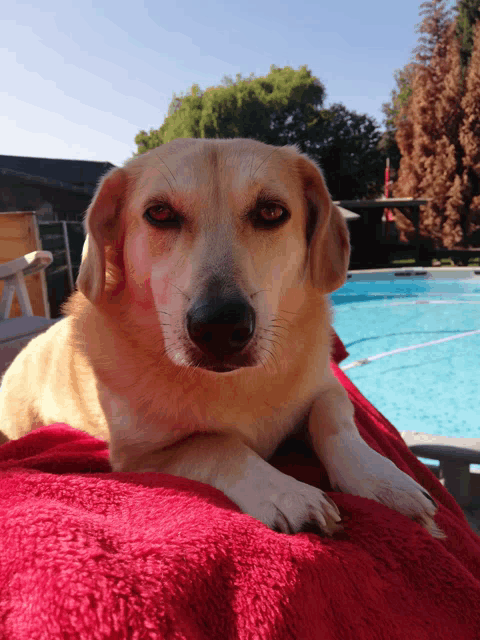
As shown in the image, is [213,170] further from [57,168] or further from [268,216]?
[57,168]

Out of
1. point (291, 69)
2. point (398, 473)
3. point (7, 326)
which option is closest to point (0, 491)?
point (398, 473)

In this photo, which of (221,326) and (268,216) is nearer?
(221,326)

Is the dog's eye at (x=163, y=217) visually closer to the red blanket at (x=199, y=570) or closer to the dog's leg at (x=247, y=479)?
the dog's leg at (x=247, y=479)

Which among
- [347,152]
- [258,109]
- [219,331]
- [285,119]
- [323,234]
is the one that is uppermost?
[258,109]

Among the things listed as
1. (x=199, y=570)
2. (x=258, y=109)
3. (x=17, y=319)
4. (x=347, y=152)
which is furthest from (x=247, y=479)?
(x=258, y=109)

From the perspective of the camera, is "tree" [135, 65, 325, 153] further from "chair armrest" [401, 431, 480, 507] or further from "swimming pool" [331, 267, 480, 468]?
"chair armrest" [401, 431, 480, 507]

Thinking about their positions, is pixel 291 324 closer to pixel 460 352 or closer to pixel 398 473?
pixel 398 473

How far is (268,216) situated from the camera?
1867mm

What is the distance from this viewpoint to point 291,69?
3497 cm

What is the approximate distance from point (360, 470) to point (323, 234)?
103cm

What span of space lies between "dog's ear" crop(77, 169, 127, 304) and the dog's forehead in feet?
0.32

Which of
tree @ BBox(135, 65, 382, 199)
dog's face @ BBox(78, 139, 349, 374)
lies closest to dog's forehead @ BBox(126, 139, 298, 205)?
dog's face @ BBox(78, 139, 349, 374)

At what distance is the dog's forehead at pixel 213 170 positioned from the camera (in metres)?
1.83

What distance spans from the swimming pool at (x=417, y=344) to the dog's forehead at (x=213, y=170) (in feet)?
20.0
